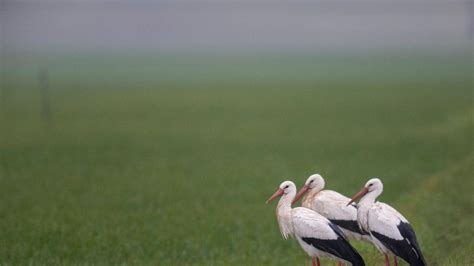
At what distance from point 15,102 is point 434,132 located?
18.2 m

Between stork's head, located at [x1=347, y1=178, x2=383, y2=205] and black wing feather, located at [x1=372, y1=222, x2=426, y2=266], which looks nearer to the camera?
black wing feather, located at [x1=372, y1=222, x2=426, y2=266]

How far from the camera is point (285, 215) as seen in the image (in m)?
9.71

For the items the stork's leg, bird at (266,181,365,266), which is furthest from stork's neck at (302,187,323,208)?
the stork's leg

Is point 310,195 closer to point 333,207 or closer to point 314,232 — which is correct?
point 333,207

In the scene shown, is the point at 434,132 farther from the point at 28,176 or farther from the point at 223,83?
the point at 223,83

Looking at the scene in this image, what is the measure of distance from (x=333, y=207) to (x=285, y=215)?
57cm

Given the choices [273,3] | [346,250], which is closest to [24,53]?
[273,3]

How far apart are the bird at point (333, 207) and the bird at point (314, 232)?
307mm

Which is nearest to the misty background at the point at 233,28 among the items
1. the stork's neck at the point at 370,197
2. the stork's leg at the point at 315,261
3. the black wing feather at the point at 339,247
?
the stork's leg at the point at 315,261

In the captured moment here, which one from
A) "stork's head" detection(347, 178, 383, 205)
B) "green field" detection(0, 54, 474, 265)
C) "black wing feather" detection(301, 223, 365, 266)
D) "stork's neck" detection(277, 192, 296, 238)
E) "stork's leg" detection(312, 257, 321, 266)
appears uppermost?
"stork's head" detection(347, 178, 383, 205)

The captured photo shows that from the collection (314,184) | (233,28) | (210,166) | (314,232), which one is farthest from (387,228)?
(233,28)

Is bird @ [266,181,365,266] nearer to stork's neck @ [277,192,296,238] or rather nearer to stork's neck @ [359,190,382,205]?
stork's neck @ [277,192,296,238]

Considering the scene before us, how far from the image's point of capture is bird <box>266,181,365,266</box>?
9.11 meters

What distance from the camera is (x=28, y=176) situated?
18.3m
